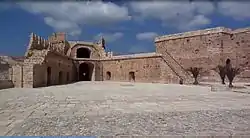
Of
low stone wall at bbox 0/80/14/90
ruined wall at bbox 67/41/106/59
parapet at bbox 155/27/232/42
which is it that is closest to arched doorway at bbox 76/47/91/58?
ruined wall at bbox 67/41/106/59

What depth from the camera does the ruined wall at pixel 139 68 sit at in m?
24.7

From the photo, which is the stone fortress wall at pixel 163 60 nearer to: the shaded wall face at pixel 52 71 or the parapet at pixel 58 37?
the shaded wall face at pixel 52 71

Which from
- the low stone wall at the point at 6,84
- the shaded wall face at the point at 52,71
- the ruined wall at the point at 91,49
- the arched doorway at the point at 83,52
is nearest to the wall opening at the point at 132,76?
the shaded wall face at the point at 52,71

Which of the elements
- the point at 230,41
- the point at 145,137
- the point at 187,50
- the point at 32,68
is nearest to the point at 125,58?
the point at 187,50

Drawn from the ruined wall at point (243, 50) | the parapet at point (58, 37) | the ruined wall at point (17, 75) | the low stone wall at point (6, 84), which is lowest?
the low stone wall at point (6, 84)

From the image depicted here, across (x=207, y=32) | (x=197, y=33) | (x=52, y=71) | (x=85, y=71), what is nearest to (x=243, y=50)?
(x=207, y=32)

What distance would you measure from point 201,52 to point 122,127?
21766 mm

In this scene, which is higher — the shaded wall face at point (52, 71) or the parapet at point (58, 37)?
the parapet at point (58, 37)

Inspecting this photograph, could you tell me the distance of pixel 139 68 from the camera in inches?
1080

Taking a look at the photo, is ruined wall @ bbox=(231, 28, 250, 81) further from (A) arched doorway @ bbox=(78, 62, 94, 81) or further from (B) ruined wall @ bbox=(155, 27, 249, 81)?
(A) arched doorway @ bbox=(78, 62, 94, 81)

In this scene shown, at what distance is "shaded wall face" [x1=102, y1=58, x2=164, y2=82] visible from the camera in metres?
25.4

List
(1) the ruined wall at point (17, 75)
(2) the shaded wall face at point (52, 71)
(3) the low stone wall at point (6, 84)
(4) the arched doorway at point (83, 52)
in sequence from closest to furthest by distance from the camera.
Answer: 1. (3) the low stone wall at point (6, 84)
2. (1) the ruined wall at point (17, 75)
3. (2) the shaded wall face at point (52, 71)
4. (4) the arched doorway at point (83, 52)

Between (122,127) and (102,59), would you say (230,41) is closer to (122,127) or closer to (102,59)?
(102,59)

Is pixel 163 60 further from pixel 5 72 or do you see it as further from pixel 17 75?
pixel 5 72
